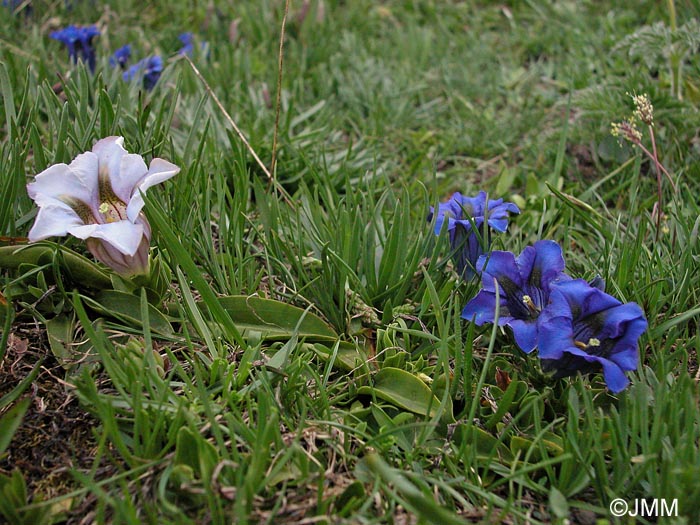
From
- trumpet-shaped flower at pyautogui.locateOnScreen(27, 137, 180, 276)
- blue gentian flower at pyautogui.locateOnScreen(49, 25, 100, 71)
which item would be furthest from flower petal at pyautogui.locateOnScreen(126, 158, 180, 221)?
blue gentian flower at pyautogui.locateOnScreen(49, 25, 100, 71)

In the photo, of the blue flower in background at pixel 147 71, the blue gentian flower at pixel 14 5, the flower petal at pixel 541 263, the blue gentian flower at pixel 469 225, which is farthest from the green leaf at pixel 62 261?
the blue gentian flower at pixel 14 5

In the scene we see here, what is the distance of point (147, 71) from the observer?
294 centimetres

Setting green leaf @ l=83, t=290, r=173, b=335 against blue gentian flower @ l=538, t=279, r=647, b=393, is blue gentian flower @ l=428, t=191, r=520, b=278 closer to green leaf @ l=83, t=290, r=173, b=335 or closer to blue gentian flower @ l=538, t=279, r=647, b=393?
blue gentian flower @ l=538, t=279, r=647, b=393

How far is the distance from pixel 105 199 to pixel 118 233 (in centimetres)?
19

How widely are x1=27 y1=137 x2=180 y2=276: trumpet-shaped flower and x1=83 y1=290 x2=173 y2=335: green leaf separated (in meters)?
0.09

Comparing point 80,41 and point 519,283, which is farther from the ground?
point 80,41

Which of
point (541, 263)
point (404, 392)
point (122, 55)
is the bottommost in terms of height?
point (404, 392)

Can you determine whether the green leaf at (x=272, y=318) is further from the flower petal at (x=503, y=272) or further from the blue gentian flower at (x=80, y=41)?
the blue gentian flower at (x=80, y=41)

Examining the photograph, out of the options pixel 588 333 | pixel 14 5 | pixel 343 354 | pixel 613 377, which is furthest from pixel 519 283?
pixel 14 5

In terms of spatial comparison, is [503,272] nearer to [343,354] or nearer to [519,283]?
[519,283]

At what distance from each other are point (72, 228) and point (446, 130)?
1902mm

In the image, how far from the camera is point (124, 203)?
1720 millimetres

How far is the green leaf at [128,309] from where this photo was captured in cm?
175

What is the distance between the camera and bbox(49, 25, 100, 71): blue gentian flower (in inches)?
121
